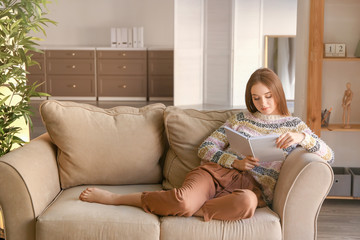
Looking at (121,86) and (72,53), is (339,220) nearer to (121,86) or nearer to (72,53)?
(121,86)

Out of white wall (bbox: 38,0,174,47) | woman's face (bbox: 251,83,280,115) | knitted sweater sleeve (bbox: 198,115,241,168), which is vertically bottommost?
knitted sweater sleeve (bbox: 198,115,241,168)

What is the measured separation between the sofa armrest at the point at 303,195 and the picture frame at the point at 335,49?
1608 millimetres

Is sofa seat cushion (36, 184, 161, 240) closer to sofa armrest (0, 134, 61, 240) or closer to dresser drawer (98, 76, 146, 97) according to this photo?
sofa armrest (0, 134, 61, 240)

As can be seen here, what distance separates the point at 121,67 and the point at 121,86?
0.34 metres

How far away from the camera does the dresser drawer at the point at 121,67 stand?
8414 mm

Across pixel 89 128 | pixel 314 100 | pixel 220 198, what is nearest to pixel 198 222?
pixel 220 198

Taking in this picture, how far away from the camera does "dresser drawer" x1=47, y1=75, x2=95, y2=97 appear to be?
848cm

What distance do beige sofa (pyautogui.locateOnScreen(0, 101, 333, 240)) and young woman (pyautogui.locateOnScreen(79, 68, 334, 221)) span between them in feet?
0.17

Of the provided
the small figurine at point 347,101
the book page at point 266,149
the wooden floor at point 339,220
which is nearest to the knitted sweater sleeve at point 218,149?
the book page at point 266,149

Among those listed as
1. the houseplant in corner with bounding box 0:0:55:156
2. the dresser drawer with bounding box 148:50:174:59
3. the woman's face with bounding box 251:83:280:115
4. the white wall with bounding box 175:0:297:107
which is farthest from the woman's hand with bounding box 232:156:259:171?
the dresser drawer with bounding box 148:50:174:59

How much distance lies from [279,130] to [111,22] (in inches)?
271

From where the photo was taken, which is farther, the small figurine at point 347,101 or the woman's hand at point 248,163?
the small figurine at point 347,101

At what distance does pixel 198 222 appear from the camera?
2.09 m

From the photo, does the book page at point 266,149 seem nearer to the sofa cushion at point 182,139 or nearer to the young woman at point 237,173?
the young woman at point 237,173
